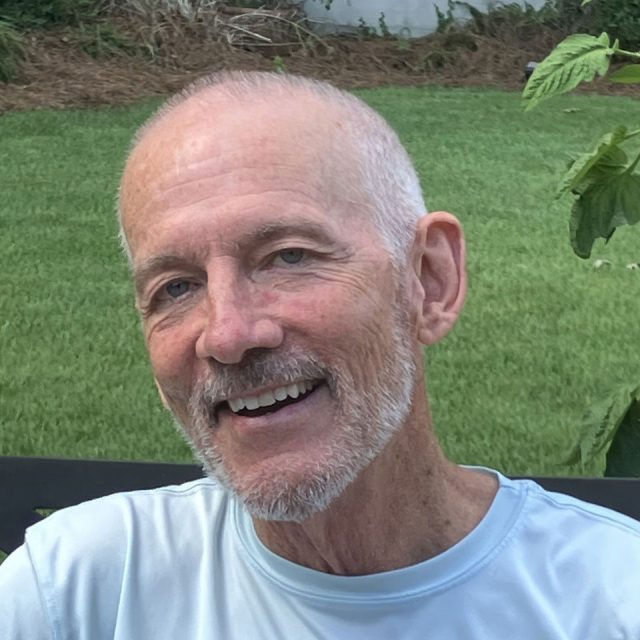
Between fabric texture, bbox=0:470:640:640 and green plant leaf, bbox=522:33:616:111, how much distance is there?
0.79 metres

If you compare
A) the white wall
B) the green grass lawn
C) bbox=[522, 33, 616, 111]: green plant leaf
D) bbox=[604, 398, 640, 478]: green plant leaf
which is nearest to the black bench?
bbox=[604, 398, 640, 478]: green plant leaf

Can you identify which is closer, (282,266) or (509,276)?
(282,266)

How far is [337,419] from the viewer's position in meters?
1.30

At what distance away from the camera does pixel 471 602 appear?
138cm

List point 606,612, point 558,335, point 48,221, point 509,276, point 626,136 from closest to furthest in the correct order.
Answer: point 606,612
point 626,136
point 558,335
point 509,276
point 48,221

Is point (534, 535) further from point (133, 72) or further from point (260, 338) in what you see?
point (133, 72)

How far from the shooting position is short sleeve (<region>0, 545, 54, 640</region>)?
1455mm

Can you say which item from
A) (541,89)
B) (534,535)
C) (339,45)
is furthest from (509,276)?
(339,45)

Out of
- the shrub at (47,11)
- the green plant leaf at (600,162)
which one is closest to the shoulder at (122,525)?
the green plant leaf at (600,162)

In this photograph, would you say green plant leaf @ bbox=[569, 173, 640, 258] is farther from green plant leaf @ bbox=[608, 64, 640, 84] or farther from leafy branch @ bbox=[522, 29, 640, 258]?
green plant leaf @ bbox=[608, 64, 640, 84]

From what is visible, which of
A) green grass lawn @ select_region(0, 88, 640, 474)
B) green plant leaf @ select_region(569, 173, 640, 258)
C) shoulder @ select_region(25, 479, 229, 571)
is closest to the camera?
shoulder @ select_region(25, 479, 229, 571)

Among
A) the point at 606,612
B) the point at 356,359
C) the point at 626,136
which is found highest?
the point at 626,136

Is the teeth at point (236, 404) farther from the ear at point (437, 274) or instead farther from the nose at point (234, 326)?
the ear at point (437, 274)

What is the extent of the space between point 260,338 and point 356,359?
115 millimetres
